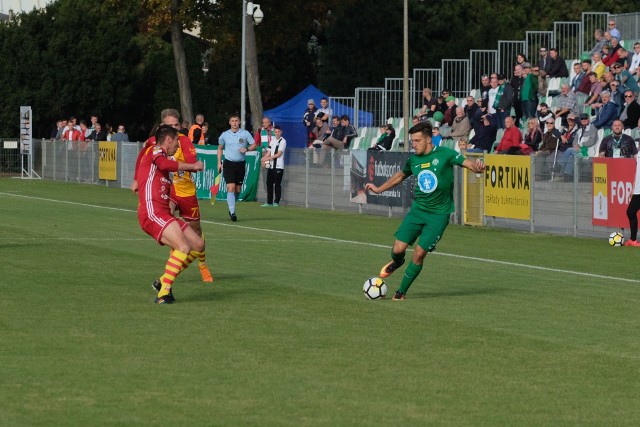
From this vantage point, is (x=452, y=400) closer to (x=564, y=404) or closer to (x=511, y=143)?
(x=564, y=404)

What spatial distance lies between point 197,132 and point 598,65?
1044 centimetres

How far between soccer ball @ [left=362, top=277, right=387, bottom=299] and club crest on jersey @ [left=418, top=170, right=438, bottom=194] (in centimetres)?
109

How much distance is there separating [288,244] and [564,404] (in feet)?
46.5

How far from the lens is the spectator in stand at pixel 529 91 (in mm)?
36125

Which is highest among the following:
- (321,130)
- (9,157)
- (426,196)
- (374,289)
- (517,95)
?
(517,95)

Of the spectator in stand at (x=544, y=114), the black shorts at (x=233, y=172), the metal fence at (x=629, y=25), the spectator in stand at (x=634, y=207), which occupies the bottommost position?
the spectator in stand at (x=634, y=207)

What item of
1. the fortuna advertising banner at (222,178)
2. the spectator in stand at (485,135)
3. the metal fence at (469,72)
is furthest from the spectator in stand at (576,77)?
the fortuna advertising banner at (222,178)

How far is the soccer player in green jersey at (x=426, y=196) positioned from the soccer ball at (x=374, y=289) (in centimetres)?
22

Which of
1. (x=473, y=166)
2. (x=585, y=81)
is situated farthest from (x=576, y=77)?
(x=473, y=166)

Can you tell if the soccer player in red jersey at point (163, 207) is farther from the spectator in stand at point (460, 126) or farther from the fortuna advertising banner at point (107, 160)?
the fortuna advertising banner at point (107, 160)

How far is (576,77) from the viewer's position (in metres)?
36.7

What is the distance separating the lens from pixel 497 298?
1623 cm

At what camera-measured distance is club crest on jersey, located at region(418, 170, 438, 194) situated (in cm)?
1563

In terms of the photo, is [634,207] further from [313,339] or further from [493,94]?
[493,94]
